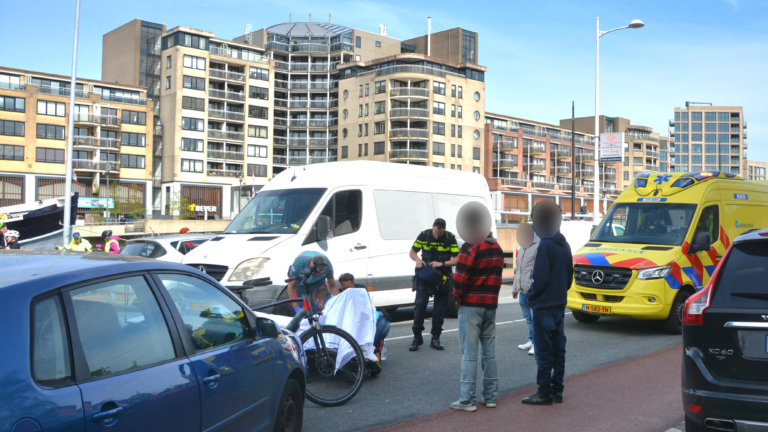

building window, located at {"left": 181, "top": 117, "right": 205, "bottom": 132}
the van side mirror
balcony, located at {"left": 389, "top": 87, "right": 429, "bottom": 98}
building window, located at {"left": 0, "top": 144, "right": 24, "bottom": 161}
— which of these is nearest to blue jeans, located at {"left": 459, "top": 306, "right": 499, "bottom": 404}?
the van side mirror

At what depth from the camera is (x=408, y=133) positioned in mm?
82125

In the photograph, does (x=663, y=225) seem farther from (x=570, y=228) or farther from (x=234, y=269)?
(x=570, y=228)

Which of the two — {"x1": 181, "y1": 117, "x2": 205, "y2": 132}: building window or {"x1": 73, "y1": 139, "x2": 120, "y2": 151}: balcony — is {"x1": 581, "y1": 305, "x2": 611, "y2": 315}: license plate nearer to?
{"x1": 73, "y1": 139, "x2": 120, "y2": 151}: balcony

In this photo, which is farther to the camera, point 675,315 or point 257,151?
point 257,151

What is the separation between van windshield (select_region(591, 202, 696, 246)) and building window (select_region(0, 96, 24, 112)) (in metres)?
69.8

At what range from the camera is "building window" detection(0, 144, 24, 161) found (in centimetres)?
6512

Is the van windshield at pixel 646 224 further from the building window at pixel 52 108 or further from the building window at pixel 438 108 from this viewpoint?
the building window at pixel 438 108

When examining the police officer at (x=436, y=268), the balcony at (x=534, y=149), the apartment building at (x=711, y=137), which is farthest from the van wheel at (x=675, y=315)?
the apartment building at (x=711, y=137)

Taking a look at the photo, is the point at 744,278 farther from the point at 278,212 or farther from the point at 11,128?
the point at 11,128

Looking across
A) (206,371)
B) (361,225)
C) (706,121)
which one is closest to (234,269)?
(361,225)

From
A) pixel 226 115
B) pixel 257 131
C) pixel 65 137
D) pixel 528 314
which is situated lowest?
pixel 528 314

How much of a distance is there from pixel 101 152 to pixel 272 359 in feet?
249

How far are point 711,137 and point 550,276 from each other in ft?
607

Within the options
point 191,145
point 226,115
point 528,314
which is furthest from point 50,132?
point 528,314
